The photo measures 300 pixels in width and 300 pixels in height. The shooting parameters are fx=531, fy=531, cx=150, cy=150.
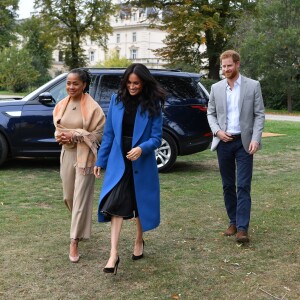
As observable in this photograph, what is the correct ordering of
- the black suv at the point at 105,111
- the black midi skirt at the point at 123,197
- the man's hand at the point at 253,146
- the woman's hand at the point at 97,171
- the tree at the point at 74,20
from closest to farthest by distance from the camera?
the black midi skirt at the point at 123,197 < the woman's hand at the point at 97,171 < the man's hand at the point at 253,146 < the black suv at the point at 105,111 < the tree at the point at 74,20

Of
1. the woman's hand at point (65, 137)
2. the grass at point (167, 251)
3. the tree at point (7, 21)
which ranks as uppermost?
the tree at point (7, 21)

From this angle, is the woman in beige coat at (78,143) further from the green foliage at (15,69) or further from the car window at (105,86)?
the green foliage at (15,69)

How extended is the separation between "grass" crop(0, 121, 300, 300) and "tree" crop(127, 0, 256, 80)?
29.8m

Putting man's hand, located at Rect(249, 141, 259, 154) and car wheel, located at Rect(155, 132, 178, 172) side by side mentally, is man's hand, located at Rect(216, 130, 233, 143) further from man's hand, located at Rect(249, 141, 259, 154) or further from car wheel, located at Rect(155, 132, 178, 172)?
car wheel, located at Rect(155, 132, 178, 172)

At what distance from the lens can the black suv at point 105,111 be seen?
929 cm

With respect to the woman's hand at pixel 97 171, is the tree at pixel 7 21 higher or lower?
higher

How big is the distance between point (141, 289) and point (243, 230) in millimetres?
1638

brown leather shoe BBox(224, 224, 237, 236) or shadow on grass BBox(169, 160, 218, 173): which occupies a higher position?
brown leather shoe BBox(224, 224, 237, 236)

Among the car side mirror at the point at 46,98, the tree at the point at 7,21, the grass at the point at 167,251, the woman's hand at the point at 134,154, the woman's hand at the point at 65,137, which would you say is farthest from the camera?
the tree at the point at 7,21

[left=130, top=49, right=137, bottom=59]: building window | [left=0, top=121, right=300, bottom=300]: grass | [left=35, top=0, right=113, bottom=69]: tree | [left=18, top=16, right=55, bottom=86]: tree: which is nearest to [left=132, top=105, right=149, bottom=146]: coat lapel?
[left=0, top=121, right=300, bottom=300]: grass

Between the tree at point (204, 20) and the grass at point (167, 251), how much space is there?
29.8m

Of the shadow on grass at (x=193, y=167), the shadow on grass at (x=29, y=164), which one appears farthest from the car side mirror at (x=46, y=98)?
the shadow on grass at (x=193, y=167)

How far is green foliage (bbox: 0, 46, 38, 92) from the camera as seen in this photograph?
52.8m

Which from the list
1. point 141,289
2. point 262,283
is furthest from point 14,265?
point 262,283
